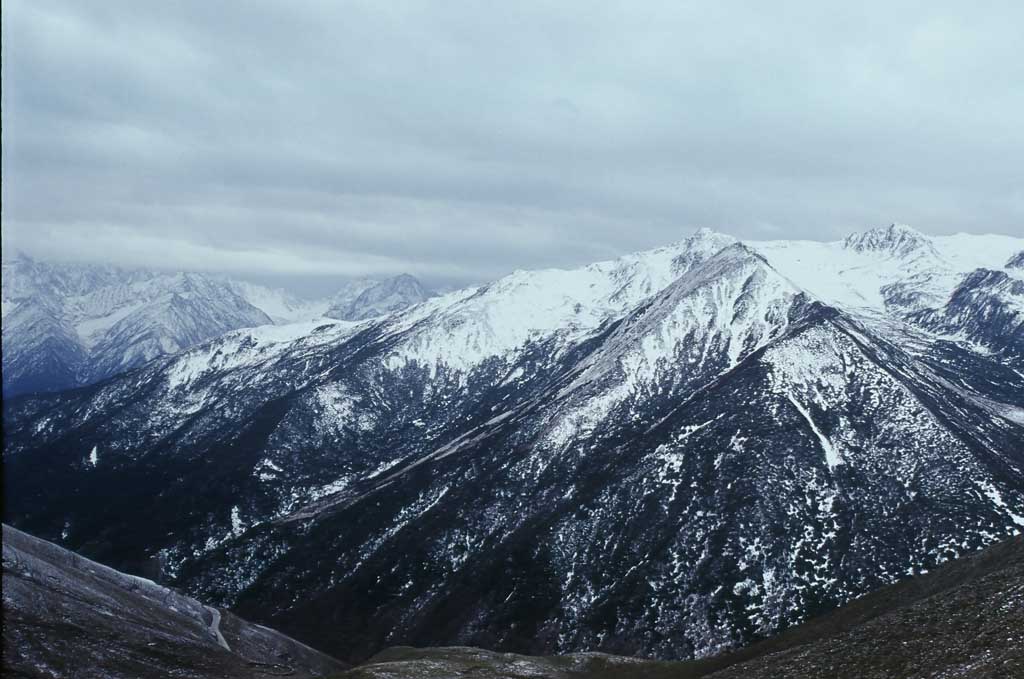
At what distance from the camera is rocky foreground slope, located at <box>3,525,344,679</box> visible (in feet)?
234

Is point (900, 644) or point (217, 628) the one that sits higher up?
point (900, 644)

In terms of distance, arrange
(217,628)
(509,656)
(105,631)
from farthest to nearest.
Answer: (217,628) → (509,656) → (105,631)

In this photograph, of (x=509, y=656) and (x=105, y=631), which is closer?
(x=105, y=631)

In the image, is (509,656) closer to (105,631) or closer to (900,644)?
(105,631)

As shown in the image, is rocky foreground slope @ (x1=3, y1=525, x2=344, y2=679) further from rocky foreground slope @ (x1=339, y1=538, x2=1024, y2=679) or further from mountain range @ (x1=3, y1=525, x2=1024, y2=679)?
rocky foreground slope @ (x1=339, y1=538, x2=1024, y2=679)

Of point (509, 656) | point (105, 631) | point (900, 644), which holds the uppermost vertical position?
point (900, 644)

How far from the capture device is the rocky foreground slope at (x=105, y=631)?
71.3m

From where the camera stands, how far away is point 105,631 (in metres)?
84.1

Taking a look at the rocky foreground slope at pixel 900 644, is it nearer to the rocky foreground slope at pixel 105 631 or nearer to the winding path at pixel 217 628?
the rocky foreground slope at pixel 105 631

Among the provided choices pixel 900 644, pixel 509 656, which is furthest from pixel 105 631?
pixel 900 644

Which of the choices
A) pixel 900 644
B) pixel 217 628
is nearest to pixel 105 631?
pixel 217 628

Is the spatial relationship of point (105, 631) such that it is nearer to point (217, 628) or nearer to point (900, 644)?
point (217, 628)

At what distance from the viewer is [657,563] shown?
168 m

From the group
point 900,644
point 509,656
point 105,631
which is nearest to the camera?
point 900,644
